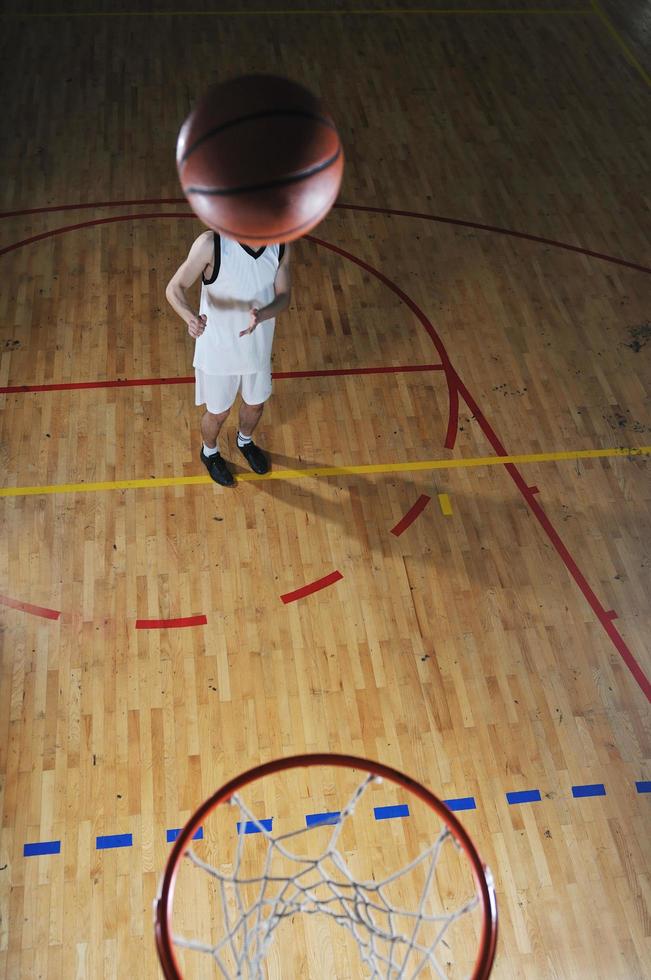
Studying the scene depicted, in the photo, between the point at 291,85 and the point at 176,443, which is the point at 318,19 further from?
the point at 291,85

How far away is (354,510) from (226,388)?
988mm

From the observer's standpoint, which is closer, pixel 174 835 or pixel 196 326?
pixel 174 835

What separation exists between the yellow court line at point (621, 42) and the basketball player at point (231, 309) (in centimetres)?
551

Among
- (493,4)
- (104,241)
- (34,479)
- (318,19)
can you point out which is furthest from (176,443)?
(493,4)

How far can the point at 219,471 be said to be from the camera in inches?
193

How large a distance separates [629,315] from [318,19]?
4.41 meters

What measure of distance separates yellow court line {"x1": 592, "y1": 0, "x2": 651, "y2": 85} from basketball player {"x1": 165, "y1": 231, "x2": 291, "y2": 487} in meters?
5.51

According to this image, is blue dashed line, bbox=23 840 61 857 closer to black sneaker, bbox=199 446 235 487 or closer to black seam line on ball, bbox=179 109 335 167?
black sneaker, bbox=199 446 235 487

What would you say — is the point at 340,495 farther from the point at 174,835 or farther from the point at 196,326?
the point at 174,835

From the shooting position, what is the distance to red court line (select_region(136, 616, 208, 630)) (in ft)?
14.3

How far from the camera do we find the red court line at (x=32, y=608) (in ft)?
14.4

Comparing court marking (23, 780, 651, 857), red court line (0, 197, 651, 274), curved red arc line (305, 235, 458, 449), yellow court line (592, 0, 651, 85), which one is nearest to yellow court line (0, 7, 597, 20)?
yellow court line (592, 0, 651, 85)

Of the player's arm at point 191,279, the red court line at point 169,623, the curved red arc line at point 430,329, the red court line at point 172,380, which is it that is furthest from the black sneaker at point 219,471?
the curved red arc line at point 430,329

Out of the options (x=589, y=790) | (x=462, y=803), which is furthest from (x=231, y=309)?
(x=589, y=790)
